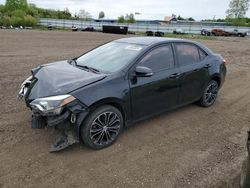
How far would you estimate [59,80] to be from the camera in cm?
357

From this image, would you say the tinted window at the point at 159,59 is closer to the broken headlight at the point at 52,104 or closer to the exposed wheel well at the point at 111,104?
the exposed wheel well at the point at 111,104

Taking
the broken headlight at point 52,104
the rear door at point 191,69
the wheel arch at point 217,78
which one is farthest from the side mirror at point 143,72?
the wheel arch at point 217,78

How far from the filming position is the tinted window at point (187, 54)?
15.1 feet

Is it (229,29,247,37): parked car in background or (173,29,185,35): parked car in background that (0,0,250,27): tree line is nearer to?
(229,29,247,37): parked car in background

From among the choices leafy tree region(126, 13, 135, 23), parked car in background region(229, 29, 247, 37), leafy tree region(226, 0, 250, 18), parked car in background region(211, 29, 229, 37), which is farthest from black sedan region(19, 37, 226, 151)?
leafy tree region(126, 13, 135, 23)

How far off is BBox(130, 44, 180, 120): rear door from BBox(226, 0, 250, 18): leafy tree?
67.5m

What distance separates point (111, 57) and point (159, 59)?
843 millimetres

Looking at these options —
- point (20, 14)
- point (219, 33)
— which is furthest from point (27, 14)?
point (219, 33)

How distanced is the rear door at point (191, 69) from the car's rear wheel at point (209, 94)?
209 millimetres

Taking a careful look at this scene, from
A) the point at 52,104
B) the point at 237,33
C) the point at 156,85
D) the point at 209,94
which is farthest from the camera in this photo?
the point at 237,33

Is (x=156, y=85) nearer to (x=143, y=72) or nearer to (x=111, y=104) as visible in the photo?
(x=143, y=72)

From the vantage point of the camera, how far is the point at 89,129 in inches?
135

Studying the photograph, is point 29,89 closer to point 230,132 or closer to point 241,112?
point 230,132

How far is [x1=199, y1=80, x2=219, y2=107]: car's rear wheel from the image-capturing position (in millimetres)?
5301
